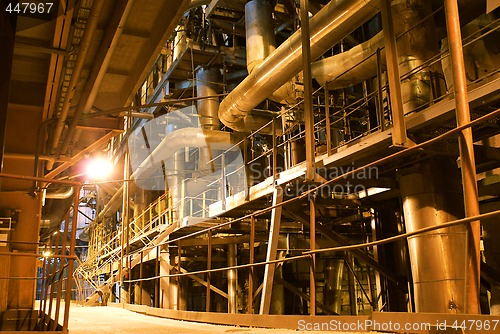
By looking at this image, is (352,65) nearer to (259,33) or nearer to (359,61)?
(359,61)

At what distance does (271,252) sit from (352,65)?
155 inches

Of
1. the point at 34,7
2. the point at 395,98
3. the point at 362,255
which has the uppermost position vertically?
the point at 34,7

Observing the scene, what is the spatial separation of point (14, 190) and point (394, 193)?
6.23 m

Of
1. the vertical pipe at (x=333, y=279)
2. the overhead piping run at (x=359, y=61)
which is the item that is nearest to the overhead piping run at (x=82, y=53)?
the overhead piping run at (x=359, y=61)

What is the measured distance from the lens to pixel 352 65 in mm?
9031

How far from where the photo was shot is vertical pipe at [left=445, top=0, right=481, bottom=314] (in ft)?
12.2

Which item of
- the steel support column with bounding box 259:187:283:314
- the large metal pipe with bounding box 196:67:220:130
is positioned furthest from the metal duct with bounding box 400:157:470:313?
the large metal pipe with bounding box 196:67:220:130

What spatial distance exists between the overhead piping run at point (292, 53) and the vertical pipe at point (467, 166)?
2.08 meters

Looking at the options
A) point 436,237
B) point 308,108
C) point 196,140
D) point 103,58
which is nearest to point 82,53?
point 103,58

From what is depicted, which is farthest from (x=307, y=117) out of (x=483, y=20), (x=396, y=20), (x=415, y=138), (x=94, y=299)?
(x=94, y=299)

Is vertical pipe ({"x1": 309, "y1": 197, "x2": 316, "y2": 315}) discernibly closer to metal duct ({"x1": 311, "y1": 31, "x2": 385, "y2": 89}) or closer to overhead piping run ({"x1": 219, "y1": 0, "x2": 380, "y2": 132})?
overhead piping run ({"x1": 219, "y1": 0, "x2": 380, "y2": 132})

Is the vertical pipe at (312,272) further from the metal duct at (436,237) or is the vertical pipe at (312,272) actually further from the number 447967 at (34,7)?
the number 447967 at (34,7)

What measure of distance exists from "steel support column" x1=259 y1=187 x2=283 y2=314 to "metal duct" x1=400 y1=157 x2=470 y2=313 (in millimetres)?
1953

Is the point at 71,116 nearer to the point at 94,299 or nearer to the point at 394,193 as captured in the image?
the point at 394,193
